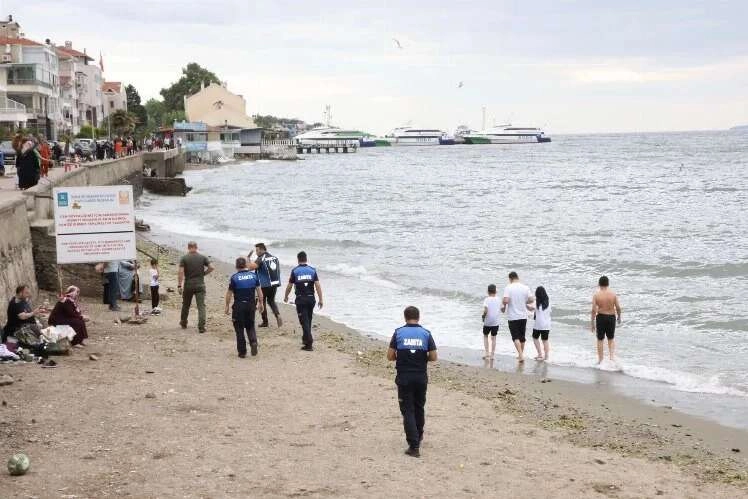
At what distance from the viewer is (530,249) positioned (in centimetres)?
3412

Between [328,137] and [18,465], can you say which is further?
[328,137]

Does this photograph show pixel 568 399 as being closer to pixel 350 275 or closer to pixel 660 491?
pixel 660 491

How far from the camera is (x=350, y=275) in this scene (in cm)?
2602

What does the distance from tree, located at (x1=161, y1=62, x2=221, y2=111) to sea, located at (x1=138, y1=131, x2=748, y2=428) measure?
9460 cm

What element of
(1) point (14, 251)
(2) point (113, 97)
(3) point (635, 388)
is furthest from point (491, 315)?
(2) point (113, 97)

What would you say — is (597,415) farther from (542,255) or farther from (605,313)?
(542,255)

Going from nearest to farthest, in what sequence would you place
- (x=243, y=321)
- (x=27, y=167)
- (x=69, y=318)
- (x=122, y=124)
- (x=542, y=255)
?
(x=69, y=318) < (x=243, y=321) < (x=27, y=167) < (x=542, y=255) < (x=122, y=124)

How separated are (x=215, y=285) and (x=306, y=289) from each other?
814 cm

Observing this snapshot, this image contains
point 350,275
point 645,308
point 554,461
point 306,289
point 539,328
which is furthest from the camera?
point 350,275

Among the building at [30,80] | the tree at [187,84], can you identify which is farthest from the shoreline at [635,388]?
the tree at [187,84]

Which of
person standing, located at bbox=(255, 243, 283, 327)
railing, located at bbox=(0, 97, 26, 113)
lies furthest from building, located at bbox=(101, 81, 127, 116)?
person standing, located at bbox=(255, 243, 283, 327)

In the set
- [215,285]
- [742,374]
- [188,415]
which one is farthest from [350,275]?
[188,415]

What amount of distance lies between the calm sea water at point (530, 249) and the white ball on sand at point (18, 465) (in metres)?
9.37

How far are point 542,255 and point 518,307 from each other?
1780cm
